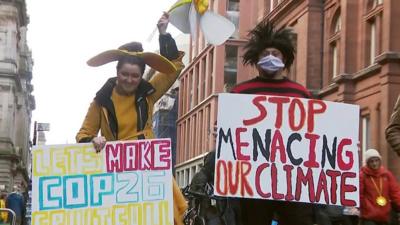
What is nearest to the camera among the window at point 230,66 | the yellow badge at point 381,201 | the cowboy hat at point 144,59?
the cowboy hat at point 144,59

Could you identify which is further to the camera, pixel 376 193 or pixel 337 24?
pixel 337 24

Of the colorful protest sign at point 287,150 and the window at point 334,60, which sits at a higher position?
the window at point 334,60

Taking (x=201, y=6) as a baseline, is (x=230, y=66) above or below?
above

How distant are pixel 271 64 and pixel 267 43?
32cm

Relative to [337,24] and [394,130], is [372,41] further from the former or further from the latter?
[394,130]

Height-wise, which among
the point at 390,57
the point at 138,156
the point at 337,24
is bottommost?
the point at 138,156

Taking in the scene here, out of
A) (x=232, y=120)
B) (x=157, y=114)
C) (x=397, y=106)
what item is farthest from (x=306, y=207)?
(x=157, y=114)

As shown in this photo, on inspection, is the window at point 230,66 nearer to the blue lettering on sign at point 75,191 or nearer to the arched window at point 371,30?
the arched window at point 371,30

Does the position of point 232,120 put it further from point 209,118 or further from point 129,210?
point 209,118

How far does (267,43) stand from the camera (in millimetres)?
6109

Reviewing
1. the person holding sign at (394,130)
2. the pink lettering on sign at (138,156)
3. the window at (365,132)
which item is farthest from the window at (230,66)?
the person holding sign at (394,130)

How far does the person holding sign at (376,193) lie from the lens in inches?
358

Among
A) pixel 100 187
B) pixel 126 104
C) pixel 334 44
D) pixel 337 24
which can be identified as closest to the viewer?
pixel 100 187

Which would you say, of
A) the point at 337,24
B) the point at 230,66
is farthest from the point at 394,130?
the point at 230,66
